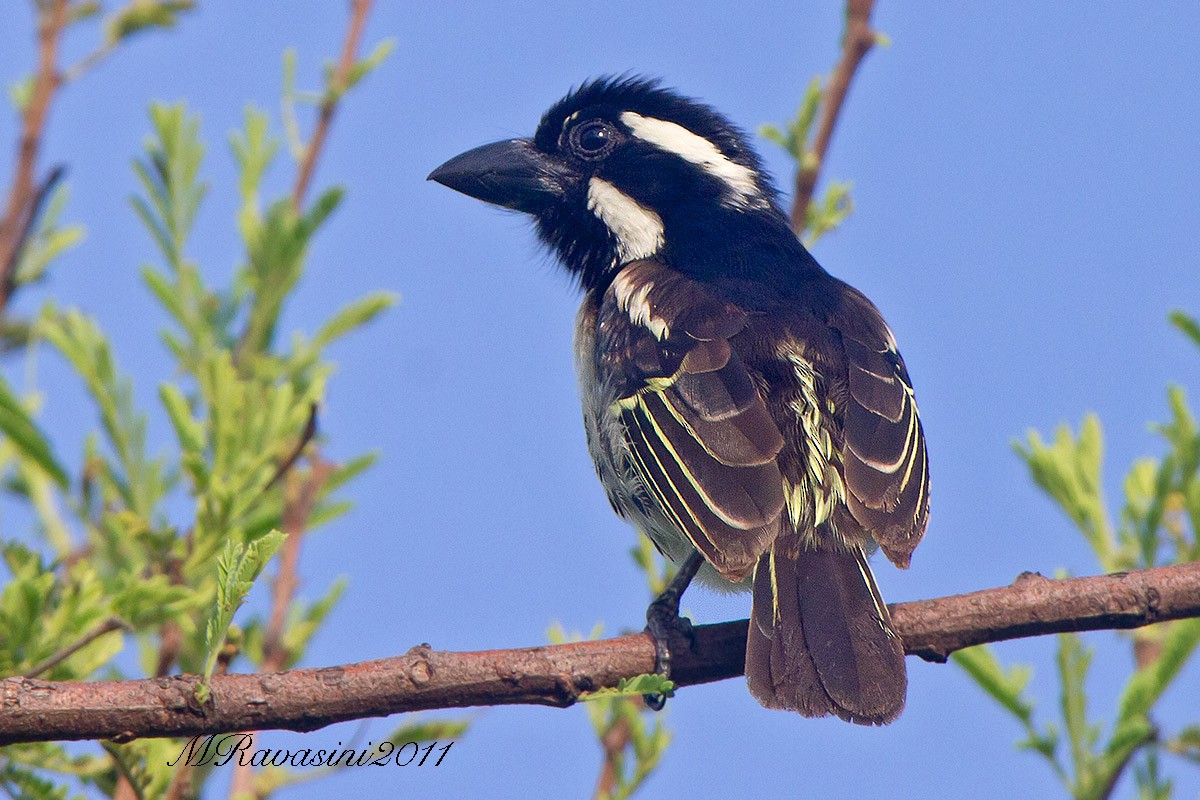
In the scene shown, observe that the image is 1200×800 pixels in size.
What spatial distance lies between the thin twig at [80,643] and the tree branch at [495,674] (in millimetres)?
115

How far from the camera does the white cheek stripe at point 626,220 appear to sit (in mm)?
4938

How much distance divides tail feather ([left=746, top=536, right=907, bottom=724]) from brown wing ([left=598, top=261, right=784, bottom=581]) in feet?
0.40

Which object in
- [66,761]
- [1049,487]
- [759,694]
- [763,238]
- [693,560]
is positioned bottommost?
[66,761]

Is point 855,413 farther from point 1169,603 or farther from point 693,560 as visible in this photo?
point 1169,603

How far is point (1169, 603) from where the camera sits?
127 inches

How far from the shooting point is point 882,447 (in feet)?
12.7

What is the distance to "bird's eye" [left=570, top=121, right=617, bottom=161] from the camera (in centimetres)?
524

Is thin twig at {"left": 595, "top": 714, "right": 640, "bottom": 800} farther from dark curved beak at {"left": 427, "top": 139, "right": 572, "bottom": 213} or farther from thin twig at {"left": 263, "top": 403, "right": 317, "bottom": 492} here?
dark curved beak at {"left": 427, "top": 139, "right": 572, "bottom": 213}

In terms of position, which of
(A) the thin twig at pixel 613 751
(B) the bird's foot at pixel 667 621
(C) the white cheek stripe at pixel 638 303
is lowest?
(A) the thin twig at pixel 613 751

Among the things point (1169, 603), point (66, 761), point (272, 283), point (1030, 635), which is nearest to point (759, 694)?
point (1030, 635)

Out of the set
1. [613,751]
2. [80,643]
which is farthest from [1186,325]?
[80,643]

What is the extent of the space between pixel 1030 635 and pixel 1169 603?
12.1 inches

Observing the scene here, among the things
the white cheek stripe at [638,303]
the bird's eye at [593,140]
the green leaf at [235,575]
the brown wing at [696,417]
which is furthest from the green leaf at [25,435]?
the bird's eye at [593,140]

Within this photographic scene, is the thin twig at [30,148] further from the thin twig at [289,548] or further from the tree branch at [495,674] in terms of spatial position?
the tree branch at [495,674]
